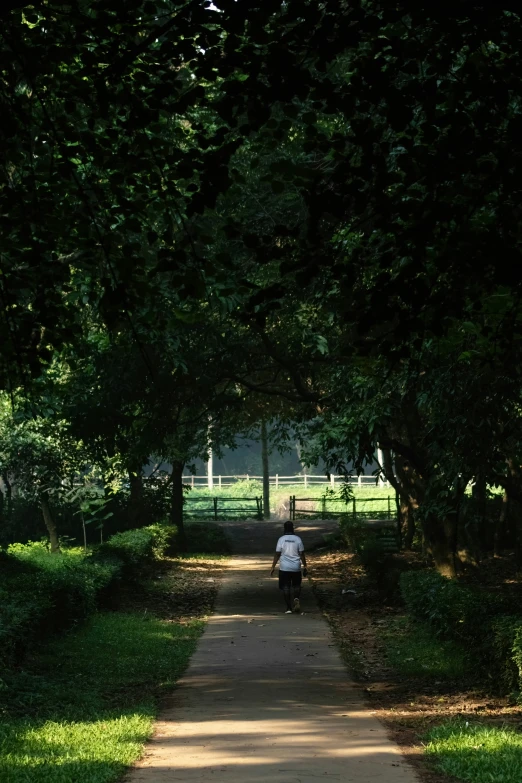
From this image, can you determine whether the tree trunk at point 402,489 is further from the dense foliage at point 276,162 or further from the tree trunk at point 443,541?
the dense foliage at point 276,162

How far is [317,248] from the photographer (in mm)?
5828

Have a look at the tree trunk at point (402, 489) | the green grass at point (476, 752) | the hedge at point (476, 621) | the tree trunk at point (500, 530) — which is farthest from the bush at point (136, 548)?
the green grass at point (476, 752)

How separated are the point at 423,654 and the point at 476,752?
19.5 ft

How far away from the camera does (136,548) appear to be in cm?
2556

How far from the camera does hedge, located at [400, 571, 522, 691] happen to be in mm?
11070

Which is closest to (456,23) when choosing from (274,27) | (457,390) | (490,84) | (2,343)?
(490,84)

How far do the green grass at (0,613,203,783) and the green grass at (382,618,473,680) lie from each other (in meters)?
2.85

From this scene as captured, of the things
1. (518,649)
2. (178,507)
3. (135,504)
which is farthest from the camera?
(178,507)

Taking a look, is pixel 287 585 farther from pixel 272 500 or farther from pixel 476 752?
pixel 272 500

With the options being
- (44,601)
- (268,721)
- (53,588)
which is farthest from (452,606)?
(53,588)

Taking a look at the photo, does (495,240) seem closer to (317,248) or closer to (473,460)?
(317,248)

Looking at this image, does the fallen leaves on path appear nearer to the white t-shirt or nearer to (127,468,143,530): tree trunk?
the white t-shirt

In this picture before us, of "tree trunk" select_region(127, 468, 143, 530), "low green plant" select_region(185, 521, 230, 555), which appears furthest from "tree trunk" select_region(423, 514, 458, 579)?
"low green plant" select_region(185, 521, 230, 555)

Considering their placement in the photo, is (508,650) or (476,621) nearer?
(508,650)
